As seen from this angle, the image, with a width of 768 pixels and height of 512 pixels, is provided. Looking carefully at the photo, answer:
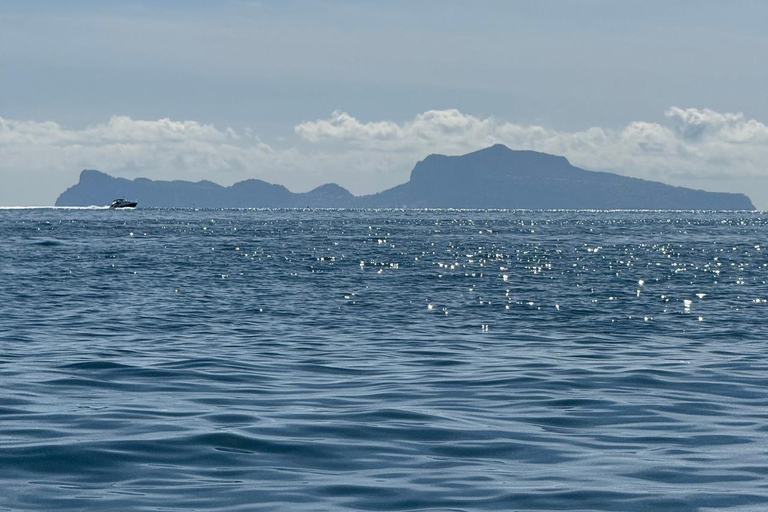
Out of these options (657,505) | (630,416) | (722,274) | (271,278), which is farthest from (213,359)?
(722,274)

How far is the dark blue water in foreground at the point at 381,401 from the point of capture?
44.1 ft

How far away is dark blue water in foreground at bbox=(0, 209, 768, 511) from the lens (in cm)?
1343

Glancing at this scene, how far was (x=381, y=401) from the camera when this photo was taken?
65.1 ft

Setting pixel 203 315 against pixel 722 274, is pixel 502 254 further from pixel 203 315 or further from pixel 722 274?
pixel 203 315

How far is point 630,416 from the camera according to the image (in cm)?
1866

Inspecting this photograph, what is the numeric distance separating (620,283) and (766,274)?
13.6 m

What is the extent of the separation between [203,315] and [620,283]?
27570 mm

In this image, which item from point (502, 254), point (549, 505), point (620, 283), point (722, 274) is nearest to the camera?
point (549, 505)

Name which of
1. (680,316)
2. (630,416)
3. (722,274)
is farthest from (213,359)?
(722,274)

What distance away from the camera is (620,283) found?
57500 millimetres

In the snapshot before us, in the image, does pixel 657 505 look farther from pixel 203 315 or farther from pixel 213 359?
pixel 203 315

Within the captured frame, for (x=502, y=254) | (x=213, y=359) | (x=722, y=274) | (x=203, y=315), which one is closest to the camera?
(x=213, y=359)

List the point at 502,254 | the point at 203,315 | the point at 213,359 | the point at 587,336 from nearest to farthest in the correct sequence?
1. the point at 213,359
2. the point at 587,336
3. the point at 203,315
4. the point at 502,254

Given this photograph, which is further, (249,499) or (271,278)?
(271,278)
